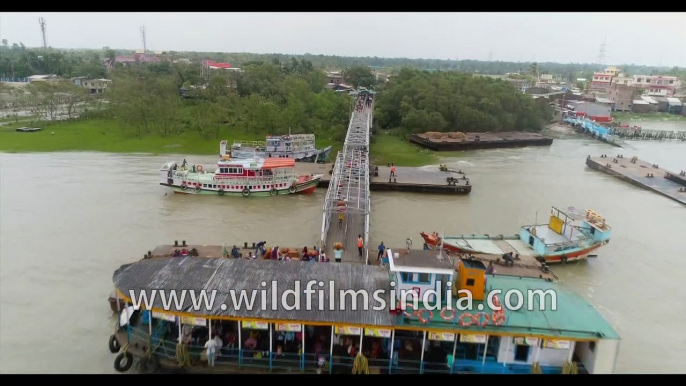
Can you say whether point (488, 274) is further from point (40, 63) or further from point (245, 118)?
point (40, 63)

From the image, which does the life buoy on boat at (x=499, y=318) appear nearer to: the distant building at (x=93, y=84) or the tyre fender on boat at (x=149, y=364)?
the tyre fender on boat at (x=149, y=364)

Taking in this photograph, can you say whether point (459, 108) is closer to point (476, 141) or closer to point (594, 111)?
point (476, 141)

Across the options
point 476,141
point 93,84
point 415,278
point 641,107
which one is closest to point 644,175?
point 476,141

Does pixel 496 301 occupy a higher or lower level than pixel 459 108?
lower

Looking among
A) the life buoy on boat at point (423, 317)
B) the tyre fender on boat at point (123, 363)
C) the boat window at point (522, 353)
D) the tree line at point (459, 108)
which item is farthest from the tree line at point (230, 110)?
the boat window at point (522, 353)

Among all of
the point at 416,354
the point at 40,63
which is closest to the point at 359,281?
the point at 416,354
